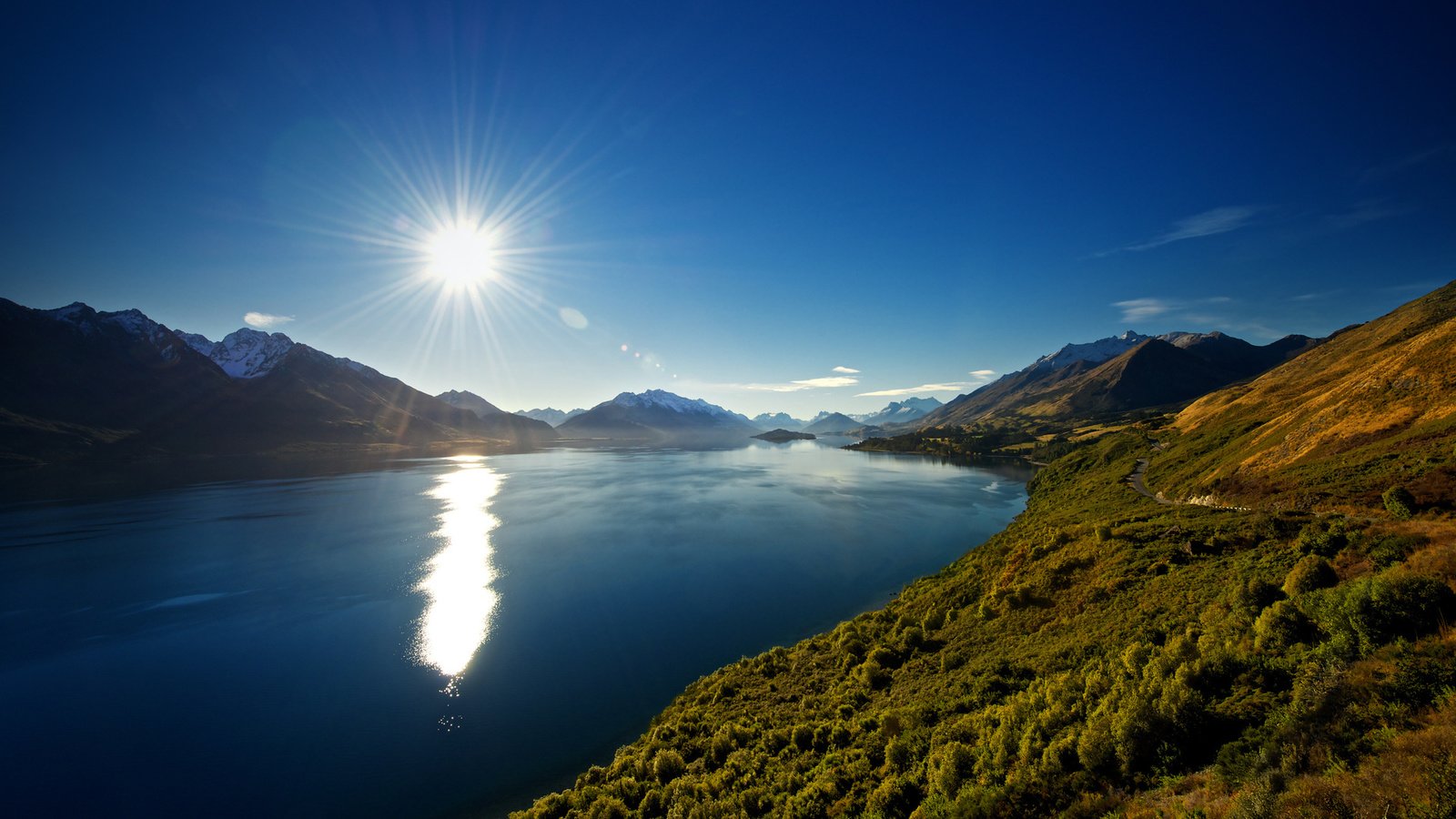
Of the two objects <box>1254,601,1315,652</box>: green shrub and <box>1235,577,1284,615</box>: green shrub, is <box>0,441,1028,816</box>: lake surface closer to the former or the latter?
<box>1235,577,1284,615</box>: green shrub

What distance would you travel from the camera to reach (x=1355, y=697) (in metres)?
10.1

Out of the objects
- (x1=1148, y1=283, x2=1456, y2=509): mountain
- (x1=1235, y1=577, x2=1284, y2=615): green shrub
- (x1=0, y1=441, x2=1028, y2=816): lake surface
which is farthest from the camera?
A: (x1=1148, y1=283, x2=1456, y2=509): mountain

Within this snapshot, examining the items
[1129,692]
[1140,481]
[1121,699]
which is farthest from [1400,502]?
[1140,481]

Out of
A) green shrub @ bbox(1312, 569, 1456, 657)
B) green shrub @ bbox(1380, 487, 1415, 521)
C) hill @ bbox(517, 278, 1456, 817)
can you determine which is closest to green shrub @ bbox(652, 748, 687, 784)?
hill @ bbox(517, 278, 1456, 817)

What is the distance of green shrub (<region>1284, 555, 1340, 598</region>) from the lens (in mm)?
16391

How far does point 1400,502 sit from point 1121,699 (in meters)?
22.6

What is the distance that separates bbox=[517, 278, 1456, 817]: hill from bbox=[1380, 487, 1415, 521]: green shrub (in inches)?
12.2

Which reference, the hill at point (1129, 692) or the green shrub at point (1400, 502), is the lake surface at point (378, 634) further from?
the green shrub at point (1400, 502)

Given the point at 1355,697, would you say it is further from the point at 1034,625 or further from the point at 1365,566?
the point at 1034,625

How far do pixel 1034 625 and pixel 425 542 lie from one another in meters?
76.9

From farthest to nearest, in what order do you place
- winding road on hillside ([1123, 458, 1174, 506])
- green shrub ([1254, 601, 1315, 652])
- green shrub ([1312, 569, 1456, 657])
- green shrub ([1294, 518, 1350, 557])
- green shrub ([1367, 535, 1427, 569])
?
winding road on hillside ([1123, 458, 1174, 506]) → green shrub ([1294, 518, 1350, 557]) → green shrub ([1367, 535, 1427, 569]) → green shrub ([1254, 601, 1315, 652]) → green shrub ([1312, 569, 1456, 657])

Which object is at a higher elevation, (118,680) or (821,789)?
(821,789)

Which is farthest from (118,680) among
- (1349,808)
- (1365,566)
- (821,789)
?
(1365,566)

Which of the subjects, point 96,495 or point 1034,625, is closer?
point 1034,625
